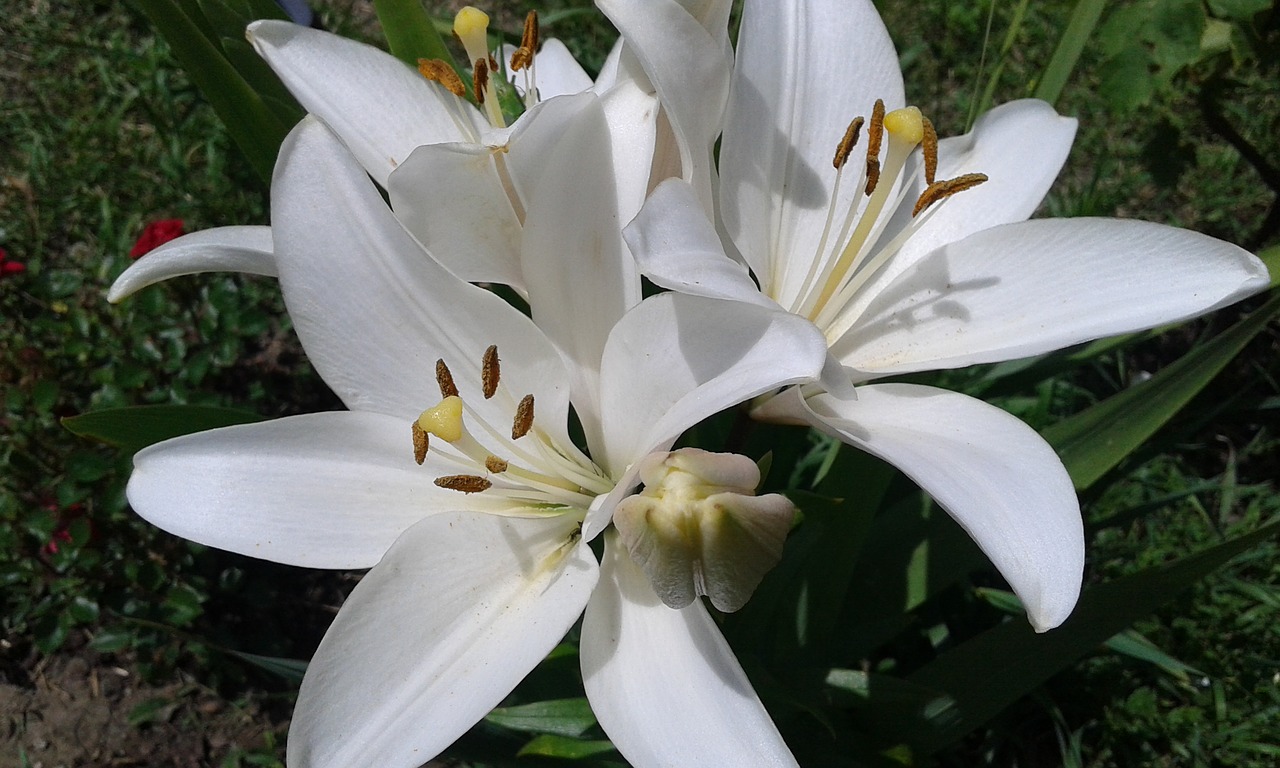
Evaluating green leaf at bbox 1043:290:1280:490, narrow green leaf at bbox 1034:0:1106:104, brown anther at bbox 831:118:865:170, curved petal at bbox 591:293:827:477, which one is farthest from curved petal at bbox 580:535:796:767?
narrow green leaf at bbox 1034:0:1106:104

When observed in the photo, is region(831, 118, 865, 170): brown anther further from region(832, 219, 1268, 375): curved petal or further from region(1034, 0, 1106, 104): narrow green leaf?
region(1034, 0, 1106, 104): narrow green leaf

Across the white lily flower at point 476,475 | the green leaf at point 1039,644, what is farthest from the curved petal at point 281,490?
the green leaf at point 1039,644

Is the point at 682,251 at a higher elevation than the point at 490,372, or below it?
higher

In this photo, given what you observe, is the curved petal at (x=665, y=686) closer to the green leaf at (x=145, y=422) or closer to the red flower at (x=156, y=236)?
the green leaf at (x=145, y=422)

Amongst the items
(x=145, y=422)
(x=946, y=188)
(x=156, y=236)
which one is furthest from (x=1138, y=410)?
(x=156, y=236)

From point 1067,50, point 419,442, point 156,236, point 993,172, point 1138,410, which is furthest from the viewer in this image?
point 156,236

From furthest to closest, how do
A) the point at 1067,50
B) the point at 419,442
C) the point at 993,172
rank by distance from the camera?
the point at 1067,50 → the point at 993,172 → the point at 419,442

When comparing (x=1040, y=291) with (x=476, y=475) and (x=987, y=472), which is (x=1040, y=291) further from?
(x=476, y=475)
